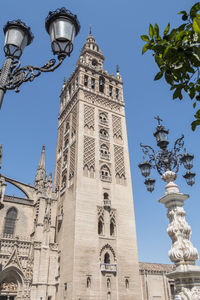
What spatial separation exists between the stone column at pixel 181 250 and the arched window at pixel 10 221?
19.5 metres

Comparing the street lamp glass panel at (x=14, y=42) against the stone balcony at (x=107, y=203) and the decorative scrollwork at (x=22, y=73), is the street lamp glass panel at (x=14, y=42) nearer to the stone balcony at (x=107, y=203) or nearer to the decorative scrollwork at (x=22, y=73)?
the decorative scrollwork at (x=22, y=73)

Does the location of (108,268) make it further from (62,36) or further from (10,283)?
(62,36)

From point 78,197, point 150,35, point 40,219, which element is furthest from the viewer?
point 40,219

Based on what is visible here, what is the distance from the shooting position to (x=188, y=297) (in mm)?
5070

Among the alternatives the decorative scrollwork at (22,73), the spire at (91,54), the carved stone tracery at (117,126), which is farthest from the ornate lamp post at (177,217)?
the spire at (91,54)

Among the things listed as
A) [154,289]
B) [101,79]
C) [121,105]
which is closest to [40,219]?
[154,289]

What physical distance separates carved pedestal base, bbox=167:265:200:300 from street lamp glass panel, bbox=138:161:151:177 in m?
3.25

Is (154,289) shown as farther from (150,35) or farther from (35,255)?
(150,35)

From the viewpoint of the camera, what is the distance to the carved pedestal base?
512cm

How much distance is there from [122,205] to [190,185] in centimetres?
1448

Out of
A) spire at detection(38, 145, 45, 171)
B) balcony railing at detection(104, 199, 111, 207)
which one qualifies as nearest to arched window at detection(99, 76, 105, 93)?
spire at detection(38, 145, 45, 171)

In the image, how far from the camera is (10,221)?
23.0 metres

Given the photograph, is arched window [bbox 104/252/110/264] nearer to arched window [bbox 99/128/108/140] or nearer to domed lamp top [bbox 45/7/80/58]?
arched window [bbox 99/128/108/140]

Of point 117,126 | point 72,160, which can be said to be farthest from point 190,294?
point 117,126
